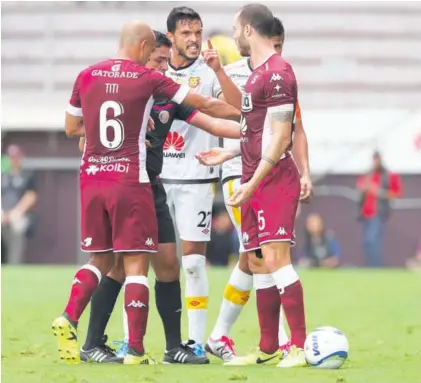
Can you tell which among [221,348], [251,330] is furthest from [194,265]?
[251,330]

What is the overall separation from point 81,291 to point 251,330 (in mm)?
3482

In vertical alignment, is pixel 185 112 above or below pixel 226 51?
below

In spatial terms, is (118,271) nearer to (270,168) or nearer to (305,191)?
(305,191)

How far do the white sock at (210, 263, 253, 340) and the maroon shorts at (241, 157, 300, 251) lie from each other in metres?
1.06

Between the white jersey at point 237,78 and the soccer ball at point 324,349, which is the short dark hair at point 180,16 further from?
the soccer ball at point 324,349

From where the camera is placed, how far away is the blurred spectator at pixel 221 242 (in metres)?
23.5

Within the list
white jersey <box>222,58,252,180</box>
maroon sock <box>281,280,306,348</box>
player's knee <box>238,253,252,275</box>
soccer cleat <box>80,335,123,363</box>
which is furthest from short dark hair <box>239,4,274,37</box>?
soccer cleat <box>80,335,123,363</box>

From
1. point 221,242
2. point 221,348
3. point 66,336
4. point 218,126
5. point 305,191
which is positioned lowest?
point 221,242

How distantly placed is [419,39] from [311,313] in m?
15.9

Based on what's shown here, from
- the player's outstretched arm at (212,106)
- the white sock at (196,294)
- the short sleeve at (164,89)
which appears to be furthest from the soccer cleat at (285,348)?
the short sleeve at (164,89)

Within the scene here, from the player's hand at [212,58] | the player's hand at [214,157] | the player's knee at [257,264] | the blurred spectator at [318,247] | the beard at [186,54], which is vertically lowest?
the blurred spectator at [318,247]

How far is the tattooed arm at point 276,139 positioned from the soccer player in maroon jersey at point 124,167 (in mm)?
611

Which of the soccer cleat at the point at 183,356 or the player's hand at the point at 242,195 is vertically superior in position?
the player's hand at the point at 242,195

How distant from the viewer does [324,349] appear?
817 cm
